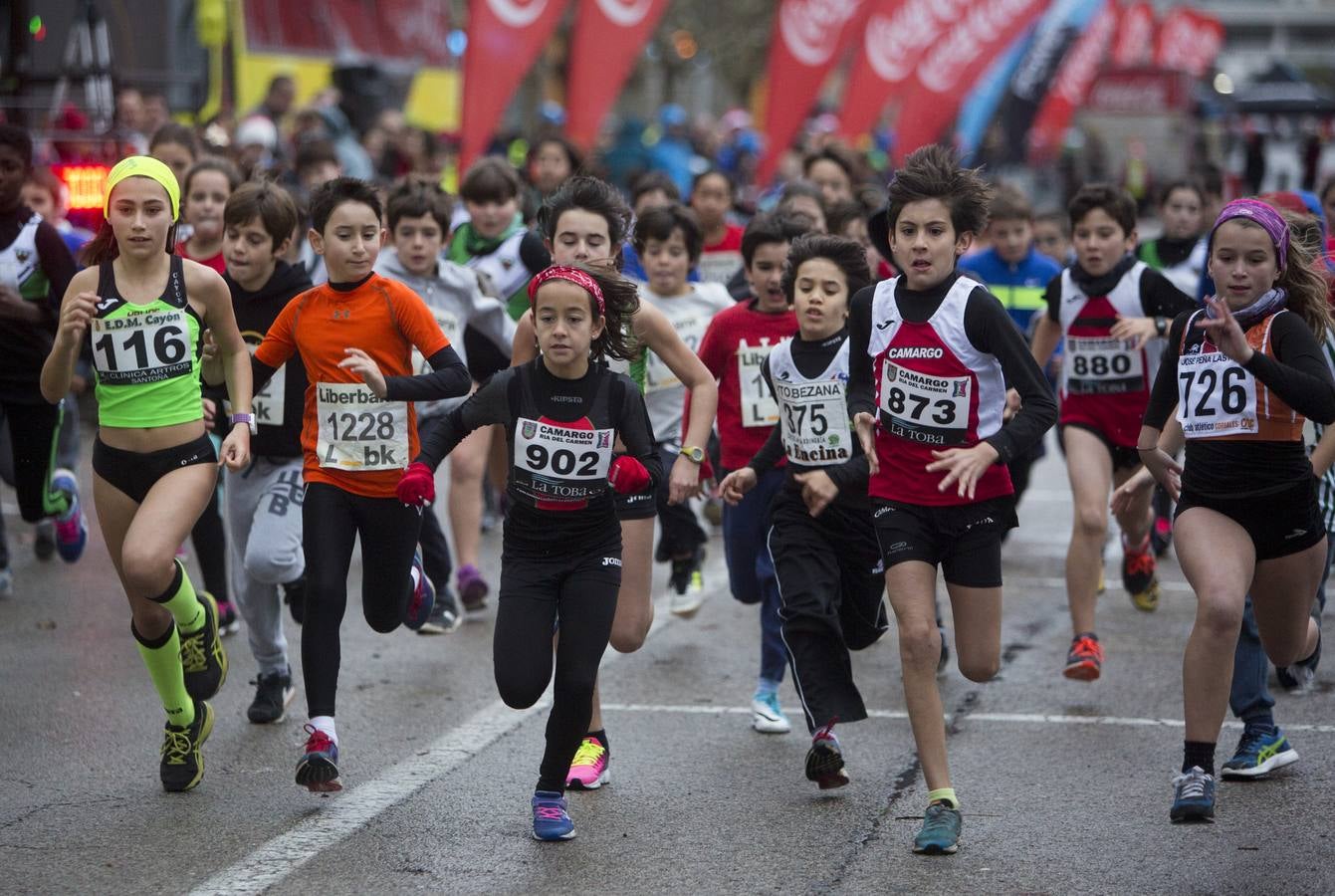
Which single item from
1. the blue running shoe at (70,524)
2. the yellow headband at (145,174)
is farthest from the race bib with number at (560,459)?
the blue running shoe at (70,524)

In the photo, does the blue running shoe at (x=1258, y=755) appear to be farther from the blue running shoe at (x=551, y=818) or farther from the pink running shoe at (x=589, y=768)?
the blue running shoe at (x=551, y=818)

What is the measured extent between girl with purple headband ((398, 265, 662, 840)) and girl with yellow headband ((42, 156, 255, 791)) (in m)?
0.91

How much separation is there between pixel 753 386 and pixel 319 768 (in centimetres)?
249

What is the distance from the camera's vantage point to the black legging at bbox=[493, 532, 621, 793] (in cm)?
547

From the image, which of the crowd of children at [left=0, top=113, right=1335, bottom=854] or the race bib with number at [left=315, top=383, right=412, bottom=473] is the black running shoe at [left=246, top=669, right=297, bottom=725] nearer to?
the crowd of children at [left=0, top=113, right=1335, bottom=854]

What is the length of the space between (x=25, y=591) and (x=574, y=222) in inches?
156

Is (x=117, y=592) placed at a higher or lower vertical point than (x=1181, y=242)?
lower

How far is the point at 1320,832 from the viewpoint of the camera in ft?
18.0

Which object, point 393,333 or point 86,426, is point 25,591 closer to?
point 393,333

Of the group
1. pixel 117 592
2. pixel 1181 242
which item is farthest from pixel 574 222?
pixel 1181 242

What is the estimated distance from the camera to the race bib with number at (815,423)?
652 cm

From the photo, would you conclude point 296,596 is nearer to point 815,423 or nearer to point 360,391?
point 360,391

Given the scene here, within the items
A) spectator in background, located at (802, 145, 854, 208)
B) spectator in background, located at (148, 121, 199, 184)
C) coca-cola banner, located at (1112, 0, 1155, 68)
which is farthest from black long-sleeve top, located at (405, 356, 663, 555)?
coca-cola banner, located at (1112, 0, 1155, 68)

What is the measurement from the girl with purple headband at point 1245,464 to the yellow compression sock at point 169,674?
309 cm
